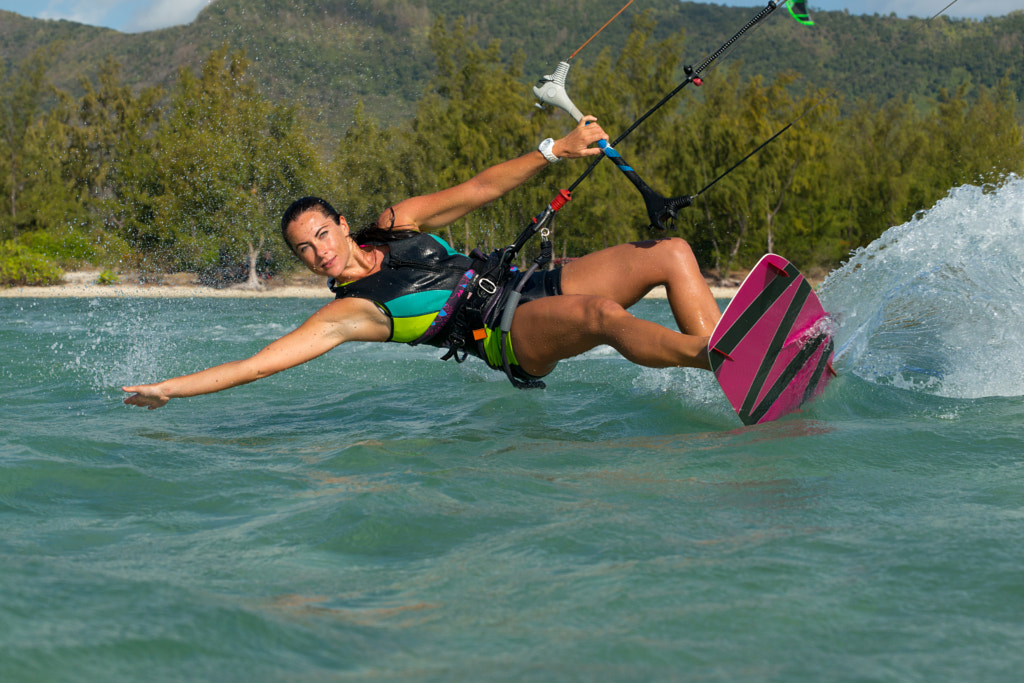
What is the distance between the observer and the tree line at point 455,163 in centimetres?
2608

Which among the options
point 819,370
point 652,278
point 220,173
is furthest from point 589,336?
point 220,173

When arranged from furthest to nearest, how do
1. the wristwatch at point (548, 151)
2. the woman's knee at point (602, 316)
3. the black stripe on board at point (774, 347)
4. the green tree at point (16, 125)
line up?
1. the green tree at point (16, 125)
2. the wristwatch at point (548, 151)
3. the black stripe on board at point (774, 347)
4. the woman's knee at point (602, 316)

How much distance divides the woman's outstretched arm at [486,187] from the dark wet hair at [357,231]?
10 cm

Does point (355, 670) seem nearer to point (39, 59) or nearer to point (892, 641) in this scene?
point (892, 641)

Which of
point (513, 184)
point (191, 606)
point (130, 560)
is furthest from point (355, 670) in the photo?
point (513, 184)

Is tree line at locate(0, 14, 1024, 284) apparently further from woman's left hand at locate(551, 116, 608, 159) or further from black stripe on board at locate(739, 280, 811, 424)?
black stripe on board at locate(739, 280, 811, 424)

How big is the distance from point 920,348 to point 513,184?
8.30 ft

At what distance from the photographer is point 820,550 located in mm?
2195

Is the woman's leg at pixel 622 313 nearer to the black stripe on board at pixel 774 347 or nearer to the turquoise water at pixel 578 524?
the black stripe on board at pixel 774 347

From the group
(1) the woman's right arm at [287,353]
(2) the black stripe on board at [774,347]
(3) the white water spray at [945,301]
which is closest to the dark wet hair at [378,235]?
(1) the woman's right arm at [287,353]

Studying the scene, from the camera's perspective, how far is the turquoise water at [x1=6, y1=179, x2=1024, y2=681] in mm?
1734

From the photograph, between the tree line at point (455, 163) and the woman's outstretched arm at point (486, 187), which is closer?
the woman's outstretched arm at point (486, 187)

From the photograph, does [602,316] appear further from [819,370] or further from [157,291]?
[157,291]

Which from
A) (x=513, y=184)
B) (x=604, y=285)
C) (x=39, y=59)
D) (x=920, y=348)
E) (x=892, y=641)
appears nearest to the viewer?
(x=892, y=641)
